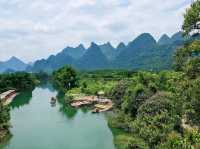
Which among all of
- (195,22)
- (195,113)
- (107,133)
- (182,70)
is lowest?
(107,133)

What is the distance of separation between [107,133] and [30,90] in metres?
37.7

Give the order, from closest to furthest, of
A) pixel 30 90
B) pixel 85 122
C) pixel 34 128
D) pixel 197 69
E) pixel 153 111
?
pixel 197 69, pixel 153 111, pixel 34 128, pixel 85 122, pixel 30 90

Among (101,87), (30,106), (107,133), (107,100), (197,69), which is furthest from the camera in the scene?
(101,87)

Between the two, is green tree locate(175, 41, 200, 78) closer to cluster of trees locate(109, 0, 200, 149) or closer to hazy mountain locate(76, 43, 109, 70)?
cluster of trees locate(109, 0, 200, 149)

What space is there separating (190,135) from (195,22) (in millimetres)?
3458

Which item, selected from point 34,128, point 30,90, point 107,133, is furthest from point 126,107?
point 30,90

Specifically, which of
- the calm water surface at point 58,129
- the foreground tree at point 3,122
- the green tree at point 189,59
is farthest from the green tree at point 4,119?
the green tree at point 189,59

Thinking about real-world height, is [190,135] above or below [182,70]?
below

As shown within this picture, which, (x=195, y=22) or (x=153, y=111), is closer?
(x=195, y=22)

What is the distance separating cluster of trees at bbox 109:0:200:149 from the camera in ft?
29.8

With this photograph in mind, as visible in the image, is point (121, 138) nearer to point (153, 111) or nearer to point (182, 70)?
point (153, 111)

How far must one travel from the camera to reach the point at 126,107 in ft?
83.0

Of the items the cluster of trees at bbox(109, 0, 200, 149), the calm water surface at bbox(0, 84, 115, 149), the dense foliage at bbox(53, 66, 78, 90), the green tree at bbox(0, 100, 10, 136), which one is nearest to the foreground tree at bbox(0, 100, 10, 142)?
the green tree at bbox(0, 100, 10, 136)

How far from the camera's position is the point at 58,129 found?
27625 millimetres
